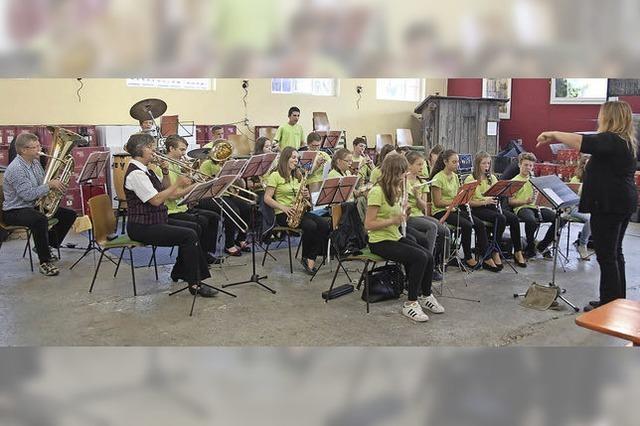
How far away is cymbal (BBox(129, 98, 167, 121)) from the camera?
7.84m

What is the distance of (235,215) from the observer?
21.1 feet

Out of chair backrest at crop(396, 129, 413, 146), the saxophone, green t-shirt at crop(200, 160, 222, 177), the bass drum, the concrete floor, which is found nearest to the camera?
the concrete floor

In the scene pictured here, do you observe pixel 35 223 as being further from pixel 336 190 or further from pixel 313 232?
pixel 336 190

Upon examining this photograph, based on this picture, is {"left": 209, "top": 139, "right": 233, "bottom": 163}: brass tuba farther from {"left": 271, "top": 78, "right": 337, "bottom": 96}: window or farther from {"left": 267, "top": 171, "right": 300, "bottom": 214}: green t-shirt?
{"left": 271, "top": 78, "right": 337, "bottom": 96}: window

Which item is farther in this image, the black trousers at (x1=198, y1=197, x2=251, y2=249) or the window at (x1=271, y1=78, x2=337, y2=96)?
the window at (x1=271, y1=78, x2=337, y2=96)

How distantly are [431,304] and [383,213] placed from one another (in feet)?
2.78

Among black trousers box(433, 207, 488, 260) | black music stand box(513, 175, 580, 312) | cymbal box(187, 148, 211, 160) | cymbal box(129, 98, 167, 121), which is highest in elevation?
cymbal box(129, 98, 167, 121)

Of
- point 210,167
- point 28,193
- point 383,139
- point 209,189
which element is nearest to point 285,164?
point 210,167

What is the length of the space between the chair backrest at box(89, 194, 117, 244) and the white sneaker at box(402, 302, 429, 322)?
2.50 meters

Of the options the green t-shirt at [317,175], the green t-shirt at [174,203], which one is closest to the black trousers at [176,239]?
the green t-shirt at [174,203]

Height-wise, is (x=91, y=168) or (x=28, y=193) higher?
(x=91, y=168)

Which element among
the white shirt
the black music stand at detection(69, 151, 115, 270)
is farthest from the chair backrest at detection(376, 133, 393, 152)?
the white shirt

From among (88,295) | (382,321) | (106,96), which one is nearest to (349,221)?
(382,321)

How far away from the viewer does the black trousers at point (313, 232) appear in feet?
18.3
